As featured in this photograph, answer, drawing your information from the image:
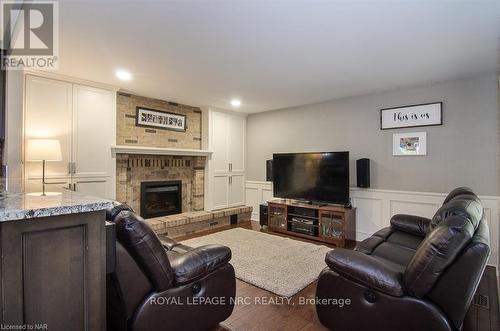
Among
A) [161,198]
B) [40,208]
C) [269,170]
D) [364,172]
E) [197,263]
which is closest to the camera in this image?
[40,208]

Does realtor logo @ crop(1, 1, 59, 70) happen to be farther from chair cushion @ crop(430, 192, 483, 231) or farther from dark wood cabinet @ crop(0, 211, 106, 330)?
chair cushion @ crop(430, 192, 483, 231)

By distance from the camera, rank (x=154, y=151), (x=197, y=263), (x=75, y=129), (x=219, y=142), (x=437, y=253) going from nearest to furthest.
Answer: (x=437, y=253) < (x=197, y=263) < (x=75, y=129) < (x=154, y=151) < (x=219, y=142)

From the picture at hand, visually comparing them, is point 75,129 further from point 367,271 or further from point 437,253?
point 437,253

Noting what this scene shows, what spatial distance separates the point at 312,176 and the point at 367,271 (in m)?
2.91

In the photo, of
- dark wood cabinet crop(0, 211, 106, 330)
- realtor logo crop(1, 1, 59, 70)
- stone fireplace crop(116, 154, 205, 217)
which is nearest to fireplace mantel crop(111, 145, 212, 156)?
stone fireplace crop(116, 154, 205, 217)

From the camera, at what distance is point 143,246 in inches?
59.7

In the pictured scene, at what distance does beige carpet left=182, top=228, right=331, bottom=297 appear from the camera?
2.77m

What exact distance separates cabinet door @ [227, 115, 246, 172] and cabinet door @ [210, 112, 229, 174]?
11cm

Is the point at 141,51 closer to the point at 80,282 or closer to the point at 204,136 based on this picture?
the point at 80,282

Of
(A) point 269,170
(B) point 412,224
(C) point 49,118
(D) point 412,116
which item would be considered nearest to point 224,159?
(A) point 269,170

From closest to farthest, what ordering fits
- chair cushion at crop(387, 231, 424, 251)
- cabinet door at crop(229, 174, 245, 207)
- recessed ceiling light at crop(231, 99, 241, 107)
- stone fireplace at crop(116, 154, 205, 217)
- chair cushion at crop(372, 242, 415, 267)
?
chair cushion at crop(372, 242, 415, 267)
chair cushion at crop(387, 231, 424, 251)
stone fireplace at crop(116, 154, 205, 217)
recessed ceiling light at crop(231, 99, 241, 107)
cabinet door at crop(229, 174, 245, 207)

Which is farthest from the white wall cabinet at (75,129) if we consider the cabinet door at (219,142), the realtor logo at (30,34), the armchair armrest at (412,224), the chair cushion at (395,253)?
the armchair armrest at (412,224)

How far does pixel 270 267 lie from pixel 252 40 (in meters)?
2.51

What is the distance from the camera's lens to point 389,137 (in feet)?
13.4
